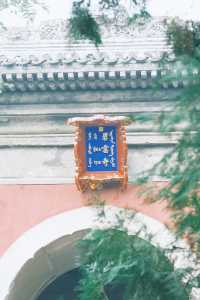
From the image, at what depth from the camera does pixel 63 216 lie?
24.8 ft

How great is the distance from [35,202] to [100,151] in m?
0.72

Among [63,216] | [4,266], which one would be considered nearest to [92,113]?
[63,216]

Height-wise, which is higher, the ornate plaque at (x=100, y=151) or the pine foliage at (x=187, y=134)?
the pine foliage at (x=187, y=134)

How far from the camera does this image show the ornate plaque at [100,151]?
24.7 ft

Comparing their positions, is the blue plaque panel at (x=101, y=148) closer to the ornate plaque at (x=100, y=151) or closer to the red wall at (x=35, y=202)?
the ornate plaque at (x=100, y=151)

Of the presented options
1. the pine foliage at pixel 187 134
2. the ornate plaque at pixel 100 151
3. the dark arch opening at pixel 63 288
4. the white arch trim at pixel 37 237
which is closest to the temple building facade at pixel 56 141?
the white arch trim at pixel 37 237

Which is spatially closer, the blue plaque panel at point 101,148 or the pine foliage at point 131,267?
the pine foliage at point 131,267

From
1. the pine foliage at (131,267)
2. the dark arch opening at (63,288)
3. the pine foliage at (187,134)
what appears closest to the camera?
the pine foliage at (187,134)

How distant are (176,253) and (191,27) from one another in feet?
4.07

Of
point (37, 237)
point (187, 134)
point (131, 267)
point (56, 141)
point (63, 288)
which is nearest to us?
point (187, 134)

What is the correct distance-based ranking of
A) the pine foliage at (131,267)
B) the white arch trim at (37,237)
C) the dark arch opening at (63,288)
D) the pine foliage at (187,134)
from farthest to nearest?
1. the dark arch opening at (63,288)
2. the white arch trim at (37,237)
3. the pine foliage at (131,267)
4. the pine foliage at (187,134)

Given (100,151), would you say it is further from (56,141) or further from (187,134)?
(187,134)

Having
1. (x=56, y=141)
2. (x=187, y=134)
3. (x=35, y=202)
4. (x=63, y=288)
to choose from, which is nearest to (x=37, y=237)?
(x=35, y=202)

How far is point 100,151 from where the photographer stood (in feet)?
25.1
